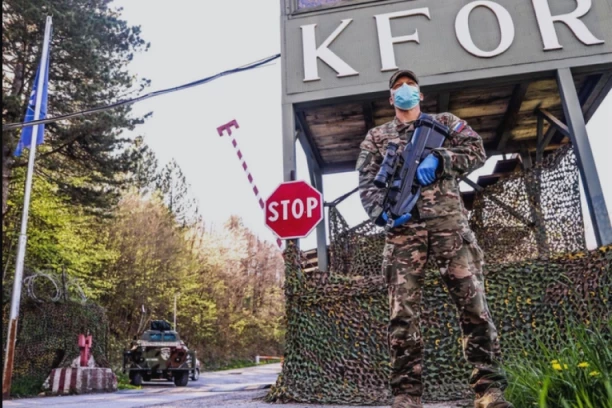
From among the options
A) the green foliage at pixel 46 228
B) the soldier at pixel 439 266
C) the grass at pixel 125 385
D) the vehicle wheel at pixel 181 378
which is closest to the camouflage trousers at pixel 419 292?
the soldier at pixel 439 266

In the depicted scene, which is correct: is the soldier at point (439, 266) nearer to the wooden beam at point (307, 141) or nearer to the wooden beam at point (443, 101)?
the wooden beam at point (443, 101)

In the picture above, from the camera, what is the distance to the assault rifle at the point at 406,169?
253 centimetres

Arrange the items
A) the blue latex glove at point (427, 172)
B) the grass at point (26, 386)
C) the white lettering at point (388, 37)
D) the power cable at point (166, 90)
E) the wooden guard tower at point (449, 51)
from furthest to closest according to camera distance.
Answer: the grass at point (26, 386)
the white lettering at point (388, 37)
the wooden guard tower at point (449, 51)
the power cable at point (166, 90)
the blue latex glove at point (427, 172)

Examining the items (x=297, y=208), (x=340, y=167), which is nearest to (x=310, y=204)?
(x=297, y=208)

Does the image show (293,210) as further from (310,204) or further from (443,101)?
(443,101)

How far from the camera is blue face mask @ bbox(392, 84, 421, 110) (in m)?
2.77

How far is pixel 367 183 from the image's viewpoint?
278cm

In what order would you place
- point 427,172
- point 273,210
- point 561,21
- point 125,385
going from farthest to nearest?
point 125,385, point 561,21, point 273,210, point 427,172

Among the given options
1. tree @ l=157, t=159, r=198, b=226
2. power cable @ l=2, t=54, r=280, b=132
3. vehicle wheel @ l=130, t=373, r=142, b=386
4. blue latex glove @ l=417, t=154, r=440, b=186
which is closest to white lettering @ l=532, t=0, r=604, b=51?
power cable @ l=2, t=54, r=280, b=132

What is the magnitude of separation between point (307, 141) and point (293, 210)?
265 cm

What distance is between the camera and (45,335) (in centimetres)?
881

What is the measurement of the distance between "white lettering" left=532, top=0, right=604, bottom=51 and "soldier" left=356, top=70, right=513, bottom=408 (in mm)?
3168

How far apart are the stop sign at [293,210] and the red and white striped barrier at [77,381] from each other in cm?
529

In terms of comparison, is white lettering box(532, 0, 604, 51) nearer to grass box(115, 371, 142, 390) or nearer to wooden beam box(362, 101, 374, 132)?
wooden beam box(362, 101, 374, 132)
